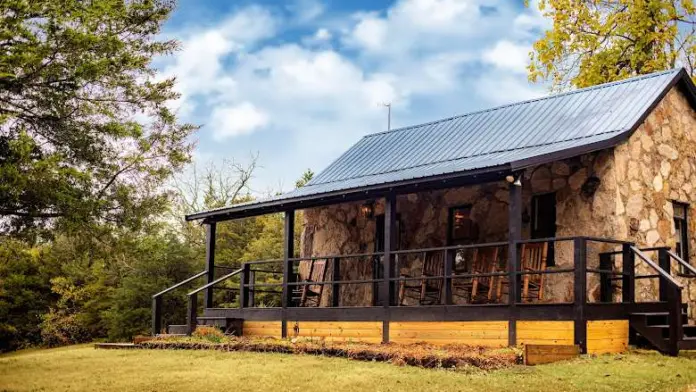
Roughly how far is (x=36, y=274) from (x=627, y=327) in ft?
71.9

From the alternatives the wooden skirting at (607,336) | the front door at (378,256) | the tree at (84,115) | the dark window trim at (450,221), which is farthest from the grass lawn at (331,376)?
the front door at (378,256)

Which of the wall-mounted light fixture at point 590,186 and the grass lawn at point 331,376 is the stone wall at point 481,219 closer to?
the wall-mounted light fixture at point 590,186

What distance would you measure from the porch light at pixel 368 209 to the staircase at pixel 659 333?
20.9ft

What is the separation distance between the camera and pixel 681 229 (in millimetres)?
14508

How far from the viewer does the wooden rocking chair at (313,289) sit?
53.0 feet

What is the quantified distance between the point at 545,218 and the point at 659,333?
312 centimetres

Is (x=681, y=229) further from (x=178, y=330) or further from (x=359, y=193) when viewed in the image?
(x=178, y=330)

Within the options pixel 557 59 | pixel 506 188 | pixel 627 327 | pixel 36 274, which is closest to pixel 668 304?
pixel 627 327

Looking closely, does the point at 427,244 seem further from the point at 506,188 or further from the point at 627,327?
the point at 627,327

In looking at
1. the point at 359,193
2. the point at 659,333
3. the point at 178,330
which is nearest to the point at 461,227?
the point at 359,193

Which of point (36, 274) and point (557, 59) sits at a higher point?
point (557, 59)

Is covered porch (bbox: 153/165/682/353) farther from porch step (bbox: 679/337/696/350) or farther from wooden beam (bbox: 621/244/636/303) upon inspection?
porch step (bbox: 679/337/696/350)

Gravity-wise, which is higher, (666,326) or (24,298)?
(666,326)

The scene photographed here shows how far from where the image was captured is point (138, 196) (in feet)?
49.9
